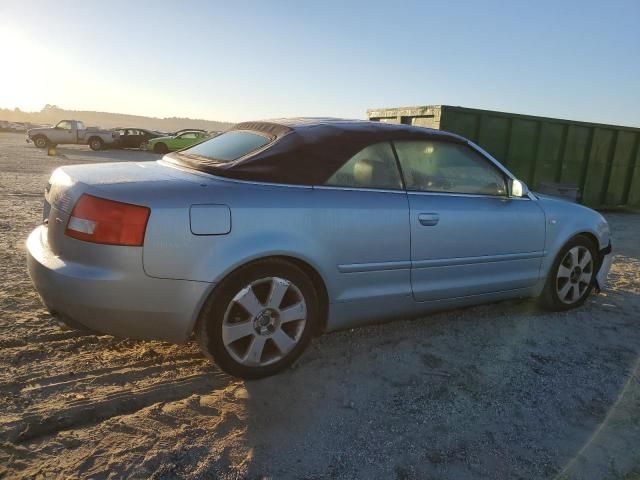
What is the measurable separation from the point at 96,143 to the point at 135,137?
6.53 feet

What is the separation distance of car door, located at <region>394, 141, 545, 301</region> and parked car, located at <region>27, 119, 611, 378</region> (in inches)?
0.4

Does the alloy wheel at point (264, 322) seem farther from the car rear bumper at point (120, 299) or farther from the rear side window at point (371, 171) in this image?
the rear side window at point (371, 171)

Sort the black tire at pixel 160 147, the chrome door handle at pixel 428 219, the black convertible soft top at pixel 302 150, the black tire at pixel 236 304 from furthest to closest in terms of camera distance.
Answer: the black tire at pixel 160 147 → the chrome door handle at pixel 428 219 → the black convertible soft top at pixel 302 150 → the black tire at pixel 236 304

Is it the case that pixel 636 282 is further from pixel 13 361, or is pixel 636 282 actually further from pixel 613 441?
pixel 13 361

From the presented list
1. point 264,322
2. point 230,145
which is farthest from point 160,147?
point 264,322

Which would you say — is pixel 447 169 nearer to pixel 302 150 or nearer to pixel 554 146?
pixel 302 150

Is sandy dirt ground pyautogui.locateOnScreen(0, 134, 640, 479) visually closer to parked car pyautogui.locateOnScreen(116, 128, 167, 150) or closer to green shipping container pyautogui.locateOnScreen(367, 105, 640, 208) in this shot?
green shipping container pyautogui.locateOnScreen(367, 105, 640, 208)

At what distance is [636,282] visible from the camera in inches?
218

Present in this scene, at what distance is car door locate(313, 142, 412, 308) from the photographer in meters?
2.96

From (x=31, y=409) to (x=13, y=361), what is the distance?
0.62 m

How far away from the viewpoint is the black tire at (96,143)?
83.8 feet

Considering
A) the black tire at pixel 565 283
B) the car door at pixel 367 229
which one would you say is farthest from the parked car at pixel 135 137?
the car door at pixel 367 229

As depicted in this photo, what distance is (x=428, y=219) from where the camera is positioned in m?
3.33

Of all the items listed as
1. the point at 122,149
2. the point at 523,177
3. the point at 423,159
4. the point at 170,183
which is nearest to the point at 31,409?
the point at 170,183
